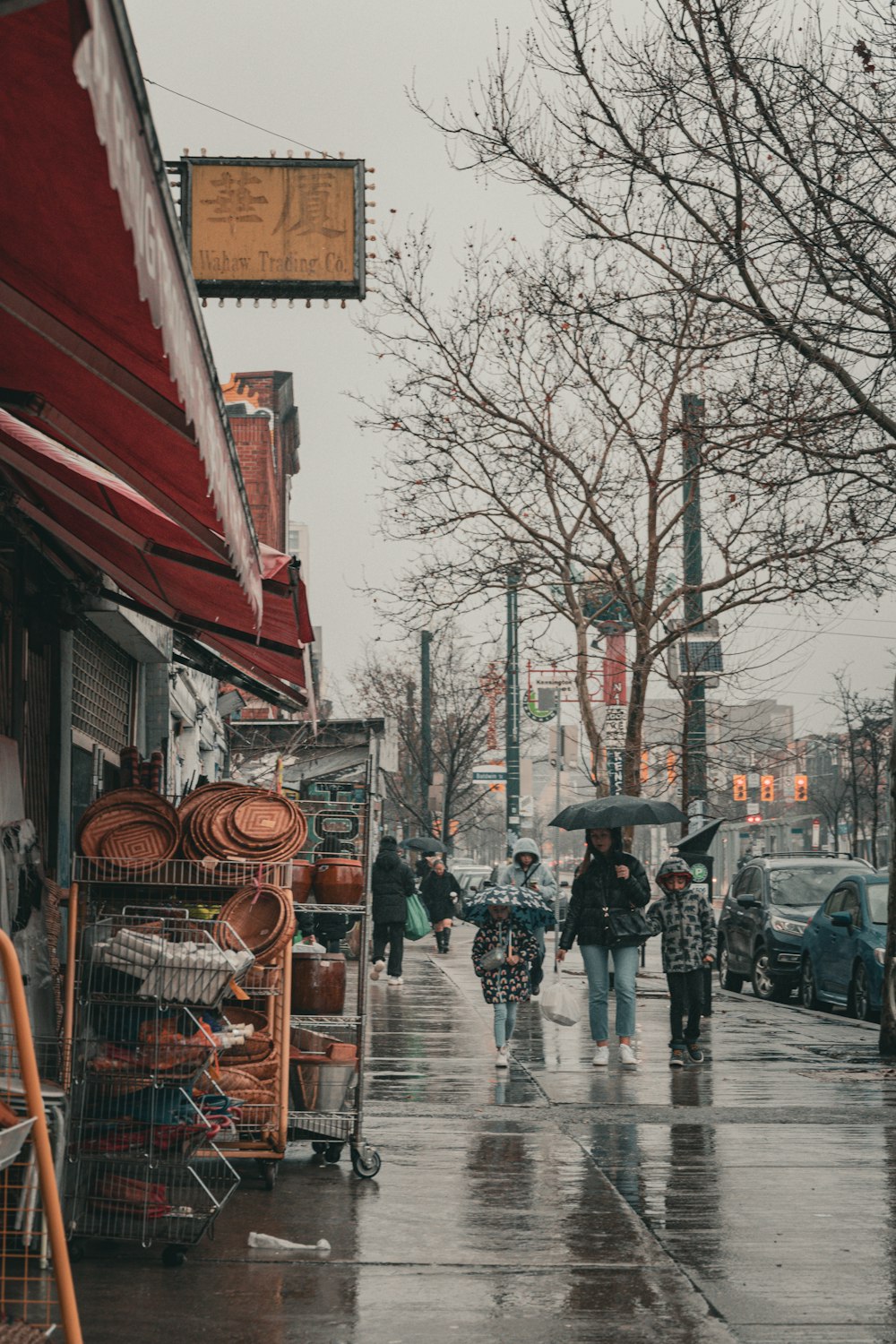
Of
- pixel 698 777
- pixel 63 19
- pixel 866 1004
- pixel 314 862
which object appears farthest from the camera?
pixel 698 777

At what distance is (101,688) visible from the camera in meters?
12.2

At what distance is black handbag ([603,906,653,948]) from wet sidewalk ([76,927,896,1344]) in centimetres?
111

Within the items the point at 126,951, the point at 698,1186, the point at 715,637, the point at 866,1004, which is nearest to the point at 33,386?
the point at 126,951

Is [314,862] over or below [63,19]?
below

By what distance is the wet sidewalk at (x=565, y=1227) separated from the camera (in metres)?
5.44

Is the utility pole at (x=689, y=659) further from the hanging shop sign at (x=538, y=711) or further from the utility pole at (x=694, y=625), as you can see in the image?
the hanging shop sign at (x=538, y=711)

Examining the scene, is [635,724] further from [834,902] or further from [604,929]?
[604,929]

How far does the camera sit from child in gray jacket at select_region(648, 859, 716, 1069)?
1324cm

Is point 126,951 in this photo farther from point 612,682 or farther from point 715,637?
point 612,682

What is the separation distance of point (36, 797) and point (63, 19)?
6919 mm

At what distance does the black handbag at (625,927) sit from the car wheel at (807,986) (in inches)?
258

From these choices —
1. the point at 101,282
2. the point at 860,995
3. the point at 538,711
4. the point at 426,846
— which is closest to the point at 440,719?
the point at 538,711

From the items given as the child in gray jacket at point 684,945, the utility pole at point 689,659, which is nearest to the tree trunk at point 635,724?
the utility pole at point 689,659

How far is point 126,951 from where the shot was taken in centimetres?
650
